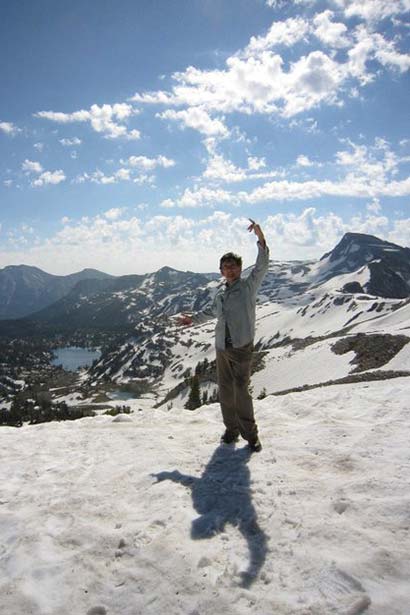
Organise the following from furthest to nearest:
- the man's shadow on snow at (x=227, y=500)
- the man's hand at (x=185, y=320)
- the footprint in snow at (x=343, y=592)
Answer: the man's hand at (x=185, y=320), the man's shadow on snow at (x=227, y=500), the footprint in snow at (x=343, y=592)

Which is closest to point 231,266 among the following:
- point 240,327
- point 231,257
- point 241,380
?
point 231,257

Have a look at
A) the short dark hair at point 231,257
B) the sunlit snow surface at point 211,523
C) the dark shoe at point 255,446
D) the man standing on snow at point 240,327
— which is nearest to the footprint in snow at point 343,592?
the sunlit snow surface at point 211,523

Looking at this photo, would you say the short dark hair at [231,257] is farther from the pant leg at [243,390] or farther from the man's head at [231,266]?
the pant leg at [243,390]

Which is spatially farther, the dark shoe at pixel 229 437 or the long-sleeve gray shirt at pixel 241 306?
the dark shoe at pixel 229 437

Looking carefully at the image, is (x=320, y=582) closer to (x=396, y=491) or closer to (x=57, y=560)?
(x=396, y=491)

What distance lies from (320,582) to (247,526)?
1.46 metres

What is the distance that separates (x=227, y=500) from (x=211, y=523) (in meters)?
0.72

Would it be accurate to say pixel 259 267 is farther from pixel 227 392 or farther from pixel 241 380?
pixel 227 392

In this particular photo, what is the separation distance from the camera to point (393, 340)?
162 feet

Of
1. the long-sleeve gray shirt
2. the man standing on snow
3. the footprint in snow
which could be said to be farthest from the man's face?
the footprint in snow

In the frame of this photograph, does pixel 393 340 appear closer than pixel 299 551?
No

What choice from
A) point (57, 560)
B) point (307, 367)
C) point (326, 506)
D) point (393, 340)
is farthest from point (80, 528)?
point (307, 367)

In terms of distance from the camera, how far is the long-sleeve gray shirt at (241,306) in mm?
8352

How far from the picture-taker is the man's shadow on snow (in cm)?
518
